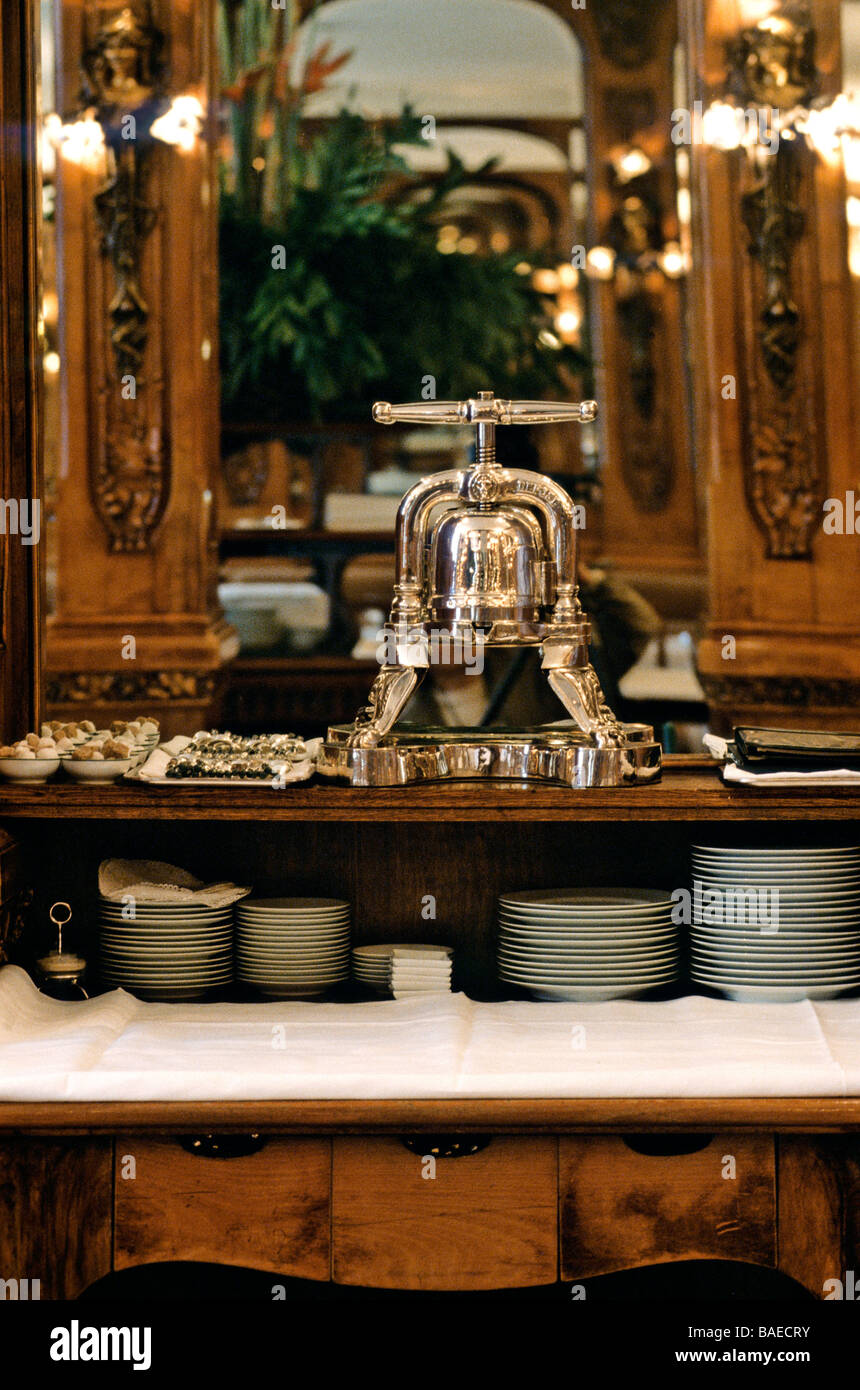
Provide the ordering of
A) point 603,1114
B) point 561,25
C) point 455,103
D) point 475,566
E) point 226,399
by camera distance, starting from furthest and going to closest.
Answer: point 455,103
point 561,25
point 226,399
point 475,566
point 603,1114

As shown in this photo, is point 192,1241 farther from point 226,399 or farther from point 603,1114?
point 226,399

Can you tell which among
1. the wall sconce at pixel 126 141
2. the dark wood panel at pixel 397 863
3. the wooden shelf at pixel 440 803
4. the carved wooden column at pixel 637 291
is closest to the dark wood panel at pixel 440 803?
the wooden shelf at pixel 440 803

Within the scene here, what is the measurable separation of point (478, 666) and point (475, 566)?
243 centimetres

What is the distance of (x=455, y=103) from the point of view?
26.4ft

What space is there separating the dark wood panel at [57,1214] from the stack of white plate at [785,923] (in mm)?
754

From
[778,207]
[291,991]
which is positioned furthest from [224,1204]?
[778,207]

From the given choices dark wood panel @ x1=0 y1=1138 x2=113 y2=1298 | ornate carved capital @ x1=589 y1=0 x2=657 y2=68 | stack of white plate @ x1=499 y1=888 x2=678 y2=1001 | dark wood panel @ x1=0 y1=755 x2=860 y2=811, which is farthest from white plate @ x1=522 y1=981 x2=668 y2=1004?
ornate carved capital @ x1=589 y1=0 x2=657 y2=68

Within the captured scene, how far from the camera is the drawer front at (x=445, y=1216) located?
1.38 metres

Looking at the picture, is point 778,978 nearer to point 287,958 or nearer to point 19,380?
point 287,958

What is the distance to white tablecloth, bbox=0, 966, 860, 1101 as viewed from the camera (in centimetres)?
137

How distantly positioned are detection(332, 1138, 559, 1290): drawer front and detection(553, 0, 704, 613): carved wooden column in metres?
5.47

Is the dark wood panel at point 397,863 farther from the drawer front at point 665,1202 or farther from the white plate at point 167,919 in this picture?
the drawer front at point 665,1202
